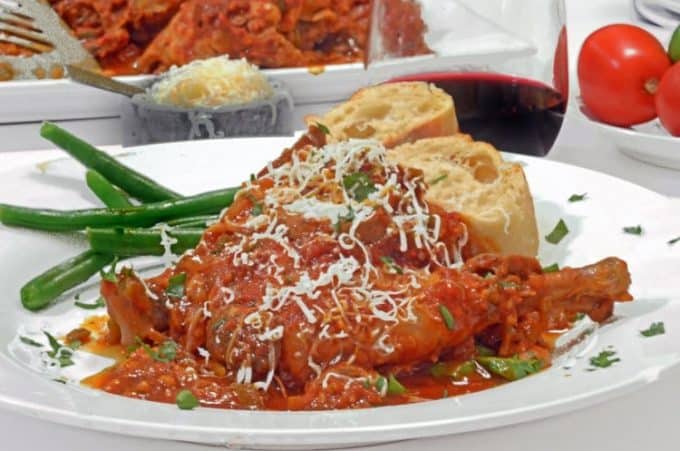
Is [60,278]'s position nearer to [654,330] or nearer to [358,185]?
[358,185]

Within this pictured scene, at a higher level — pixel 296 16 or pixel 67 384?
pixel 67 384

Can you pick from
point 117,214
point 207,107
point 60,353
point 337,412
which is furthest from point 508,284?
point 207,107

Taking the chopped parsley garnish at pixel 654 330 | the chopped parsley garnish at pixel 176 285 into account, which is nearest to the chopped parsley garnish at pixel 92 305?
the chopped parsley garnish at pixel 176 285

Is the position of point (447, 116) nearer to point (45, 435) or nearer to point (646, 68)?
point (646, 68)

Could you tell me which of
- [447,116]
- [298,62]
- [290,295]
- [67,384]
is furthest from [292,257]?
[298,62]

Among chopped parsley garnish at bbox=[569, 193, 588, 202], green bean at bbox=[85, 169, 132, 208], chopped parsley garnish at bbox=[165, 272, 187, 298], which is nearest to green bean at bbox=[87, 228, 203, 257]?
green bean at bbox=[85, 169, 132, 208]

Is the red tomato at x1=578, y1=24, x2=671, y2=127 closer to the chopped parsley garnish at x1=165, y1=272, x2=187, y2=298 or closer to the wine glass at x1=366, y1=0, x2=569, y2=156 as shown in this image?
the wine glass at x1=366, y1=0, x2=569, y2=156
